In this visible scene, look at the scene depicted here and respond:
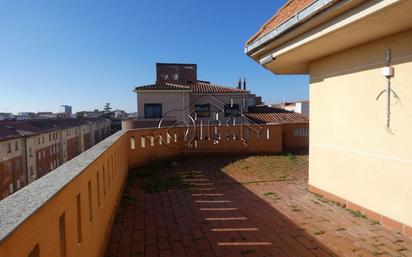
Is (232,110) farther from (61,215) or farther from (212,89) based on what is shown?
(61,215)

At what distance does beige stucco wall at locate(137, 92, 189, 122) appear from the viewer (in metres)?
23.3

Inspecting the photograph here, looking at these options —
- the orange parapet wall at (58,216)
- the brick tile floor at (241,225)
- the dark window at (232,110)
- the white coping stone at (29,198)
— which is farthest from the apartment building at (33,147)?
the white coping stone at (29,198)

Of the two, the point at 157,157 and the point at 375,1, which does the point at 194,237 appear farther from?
the point at 157,157

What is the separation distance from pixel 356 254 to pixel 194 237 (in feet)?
7.19

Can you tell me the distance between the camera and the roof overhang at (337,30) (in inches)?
134

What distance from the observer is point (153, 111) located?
23.6 metres

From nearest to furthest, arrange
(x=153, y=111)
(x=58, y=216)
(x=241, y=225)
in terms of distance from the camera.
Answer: (x=58, y=216)
(x=241, y=225)
(x=153, y=111)

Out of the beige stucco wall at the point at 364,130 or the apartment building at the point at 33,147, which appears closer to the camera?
the beige stucco wall at the point at 364,130

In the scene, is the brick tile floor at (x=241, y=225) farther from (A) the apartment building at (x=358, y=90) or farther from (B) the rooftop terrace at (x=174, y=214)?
(A) the apartment building at (x=358, y=90)

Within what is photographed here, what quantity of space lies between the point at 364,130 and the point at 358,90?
74cm

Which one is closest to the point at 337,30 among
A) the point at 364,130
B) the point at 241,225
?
the point at 364,130

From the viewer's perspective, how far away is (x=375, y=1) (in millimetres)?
3250

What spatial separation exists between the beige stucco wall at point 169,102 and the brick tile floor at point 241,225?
16183mm

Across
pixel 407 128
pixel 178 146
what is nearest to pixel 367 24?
pixel 407 128
